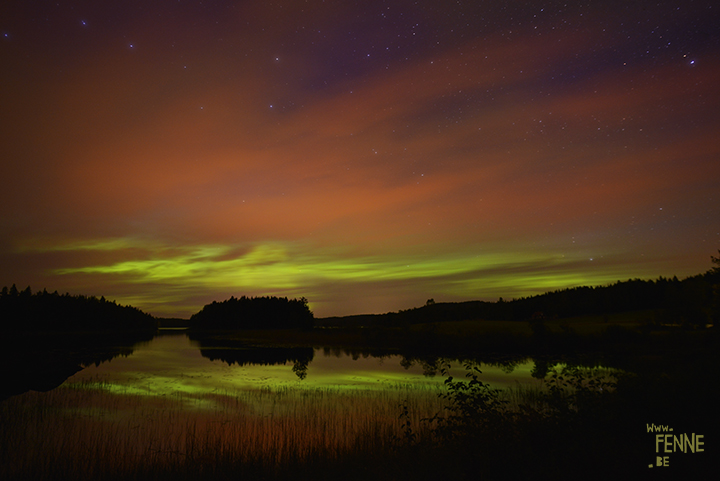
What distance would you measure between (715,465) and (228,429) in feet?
49.9

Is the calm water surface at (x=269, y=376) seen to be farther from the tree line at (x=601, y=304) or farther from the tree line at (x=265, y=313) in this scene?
the tree line at (x=265, y=313)

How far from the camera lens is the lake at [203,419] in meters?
12.8

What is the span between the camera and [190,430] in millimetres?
16609

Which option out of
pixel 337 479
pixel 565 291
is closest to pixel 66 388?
pixel 337 479

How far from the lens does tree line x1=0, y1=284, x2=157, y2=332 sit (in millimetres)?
113494

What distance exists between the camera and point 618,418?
11469 mm

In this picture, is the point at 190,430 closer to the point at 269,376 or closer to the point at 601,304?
the point at 269,376

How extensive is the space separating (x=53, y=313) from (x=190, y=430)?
151 m

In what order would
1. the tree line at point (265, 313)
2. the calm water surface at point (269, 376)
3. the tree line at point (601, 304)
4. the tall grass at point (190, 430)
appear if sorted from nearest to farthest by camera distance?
the tall grass at point (190, 430) → the calm water surface at point (269, 376) → the tree line at point (601, 304) → the tree line at point (265, 313)

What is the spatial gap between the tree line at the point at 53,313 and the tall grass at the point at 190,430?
115 m

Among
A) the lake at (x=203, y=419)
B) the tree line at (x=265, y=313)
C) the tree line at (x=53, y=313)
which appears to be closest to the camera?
the lake at (x=203, y=419)

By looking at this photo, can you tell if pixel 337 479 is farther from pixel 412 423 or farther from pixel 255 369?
pixel 255 369

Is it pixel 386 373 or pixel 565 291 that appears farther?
pixel 565 291

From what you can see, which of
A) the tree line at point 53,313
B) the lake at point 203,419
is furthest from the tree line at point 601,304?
the tree line at point 53,313
